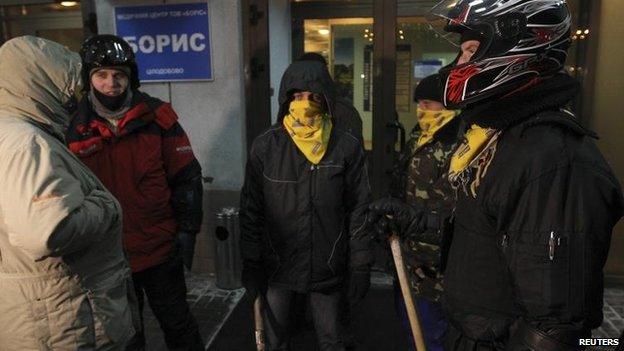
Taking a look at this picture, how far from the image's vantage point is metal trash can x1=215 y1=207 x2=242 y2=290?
4469 millimetres

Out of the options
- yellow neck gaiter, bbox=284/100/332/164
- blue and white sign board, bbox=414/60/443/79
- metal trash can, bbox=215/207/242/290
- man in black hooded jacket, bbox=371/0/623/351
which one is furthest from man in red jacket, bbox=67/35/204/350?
blue and white sign board, bbox=414/60/443/79

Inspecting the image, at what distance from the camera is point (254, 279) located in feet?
9.31

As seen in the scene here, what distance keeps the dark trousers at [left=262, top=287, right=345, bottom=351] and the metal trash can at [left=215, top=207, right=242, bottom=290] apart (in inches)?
67.6

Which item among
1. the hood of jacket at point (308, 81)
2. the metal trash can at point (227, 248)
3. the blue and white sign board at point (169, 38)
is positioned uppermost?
the blue and white sign board at point (169, 38)

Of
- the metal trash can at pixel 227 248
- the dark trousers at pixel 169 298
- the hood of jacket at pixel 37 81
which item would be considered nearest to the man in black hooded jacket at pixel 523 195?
the hood of jacket at pixel 37 81

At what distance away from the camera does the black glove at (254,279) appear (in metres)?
2.81

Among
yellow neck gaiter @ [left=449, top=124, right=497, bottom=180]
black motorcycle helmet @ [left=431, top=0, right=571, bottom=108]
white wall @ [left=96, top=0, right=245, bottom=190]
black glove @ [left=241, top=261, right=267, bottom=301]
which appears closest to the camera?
black motorcycle helmet @ [left=431, top=0, right=571, bottom=108]

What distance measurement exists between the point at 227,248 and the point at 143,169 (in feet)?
6.11

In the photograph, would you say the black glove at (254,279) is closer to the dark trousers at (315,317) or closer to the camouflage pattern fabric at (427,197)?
the dark trousers at (315,317)

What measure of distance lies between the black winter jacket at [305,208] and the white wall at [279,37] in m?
2.54

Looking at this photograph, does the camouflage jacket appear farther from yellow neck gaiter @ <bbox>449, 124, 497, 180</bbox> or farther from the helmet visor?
the helmet visor

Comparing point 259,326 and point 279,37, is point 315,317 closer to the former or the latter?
point 259,326

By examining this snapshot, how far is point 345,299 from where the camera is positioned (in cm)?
293

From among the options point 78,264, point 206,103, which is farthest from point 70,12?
point 78,264
